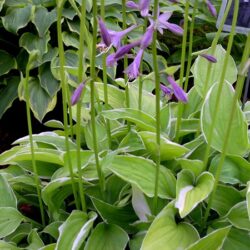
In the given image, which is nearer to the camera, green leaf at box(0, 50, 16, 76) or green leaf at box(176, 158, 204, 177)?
green leaf at box(176, 158, 204, 177)

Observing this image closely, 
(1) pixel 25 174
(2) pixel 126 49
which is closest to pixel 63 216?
(1) pixel 25 174

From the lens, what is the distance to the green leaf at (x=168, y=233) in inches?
42.8

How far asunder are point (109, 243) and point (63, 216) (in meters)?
0.19

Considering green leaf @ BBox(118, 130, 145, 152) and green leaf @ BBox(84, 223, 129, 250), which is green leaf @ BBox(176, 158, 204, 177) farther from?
green leaf @ BBox(84, 223, 129, 250)

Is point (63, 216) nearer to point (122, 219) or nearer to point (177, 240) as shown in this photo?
point (122, 219)

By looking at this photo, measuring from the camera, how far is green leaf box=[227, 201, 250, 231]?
1.18 meters

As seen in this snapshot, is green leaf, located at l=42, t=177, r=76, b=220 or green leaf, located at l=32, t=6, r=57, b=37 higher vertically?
green leaf, located at l=32, t=6, r=57, b=37

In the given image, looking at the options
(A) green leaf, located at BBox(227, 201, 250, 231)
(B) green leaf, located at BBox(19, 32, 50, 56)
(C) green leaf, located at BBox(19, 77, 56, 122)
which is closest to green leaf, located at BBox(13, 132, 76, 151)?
(A) green leaf, located at BBox(227, 201, 250, 231)

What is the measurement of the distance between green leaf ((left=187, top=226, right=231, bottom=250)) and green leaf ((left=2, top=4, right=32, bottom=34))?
180cm

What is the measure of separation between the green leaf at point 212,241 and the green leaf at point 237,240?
99mm

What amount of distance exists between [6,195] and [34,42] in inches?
53.9

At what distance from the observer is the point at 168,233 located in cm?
113

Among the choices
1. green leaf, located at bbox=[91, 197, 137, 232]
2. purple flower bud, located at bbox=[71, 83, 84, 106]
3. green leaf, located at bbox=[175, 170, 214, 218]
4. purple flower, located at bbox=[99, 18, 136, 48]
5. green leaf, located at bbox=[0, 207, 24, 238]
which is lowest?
green leaf, located at bbox=[0, 207, 24, 238]

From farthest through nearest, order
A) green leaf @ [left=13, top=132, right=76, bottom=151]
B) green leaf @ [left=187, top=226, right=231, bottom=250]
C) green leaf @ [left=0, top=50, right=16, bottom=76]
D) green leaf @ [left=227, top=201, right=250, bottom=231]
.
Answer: green leaf @ [left=0, top=50, right=16, bottom=76] < green leaf @ [left=13, top=132, right=76, bottom=151] < green leaf @ [left=227, top=201, right=250, bottom=231] < green leaf @ [left=187, top=226, right=231, bottom=250]
